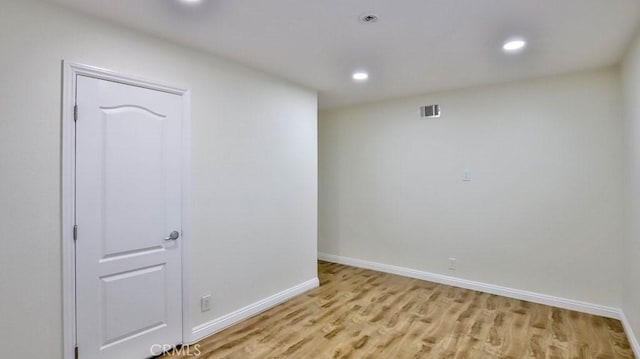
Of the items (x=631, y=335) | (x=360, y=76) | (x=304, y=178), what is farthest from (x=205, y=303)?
(x=631, y=335)

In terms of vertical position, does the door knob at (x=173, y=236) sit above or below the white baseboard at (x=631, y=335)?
above

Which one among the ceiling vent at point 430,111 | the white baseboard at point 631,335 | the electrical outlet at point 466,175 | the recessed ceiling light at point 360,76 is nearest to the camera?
the white baseboard at point 631,335

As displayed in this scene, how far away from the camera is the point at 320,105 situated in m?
5.01

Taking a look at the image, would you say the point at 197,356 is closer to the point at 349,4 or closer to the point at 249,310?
the point at 249,310

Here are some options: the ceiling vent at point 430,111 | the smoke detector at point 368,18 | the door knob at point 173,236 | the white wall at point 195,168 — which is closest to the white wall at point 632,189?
the ceiling vent at point 430,111

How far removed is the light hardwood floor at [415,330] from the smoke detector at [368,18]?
2444mm

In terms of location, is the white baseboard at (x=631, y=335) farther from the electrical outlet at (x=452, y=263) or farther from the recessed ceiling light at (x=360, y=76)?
the recessed ceiling light at (x=360, y=76)

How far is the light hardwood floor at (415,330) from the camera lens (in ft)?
8.40

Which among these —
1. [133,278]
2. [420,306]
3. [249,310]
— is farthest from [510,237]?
[133,278]

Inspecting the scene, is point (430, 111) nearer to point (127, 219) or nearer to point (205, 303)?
point (205, 303)

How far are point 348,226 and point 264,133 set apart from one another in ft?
7.65

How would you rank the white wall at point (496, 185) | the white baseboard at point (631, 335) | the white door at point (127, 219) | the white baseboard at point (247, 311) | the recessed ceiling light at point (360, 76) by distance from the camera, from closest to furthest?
the white door at point (127, 219)
the white baseboard at point (631, 335)
the white baseboard at point (247, 311)
the white wall at point (496, 185)
the recessed ceiling light at point (360, 76)

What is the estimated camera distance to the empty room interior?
2.00 meters

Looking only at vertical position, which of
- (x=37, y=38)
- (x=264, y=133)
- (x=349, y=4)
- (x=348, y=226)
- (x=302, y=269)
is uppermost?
(x=349, y=4)
